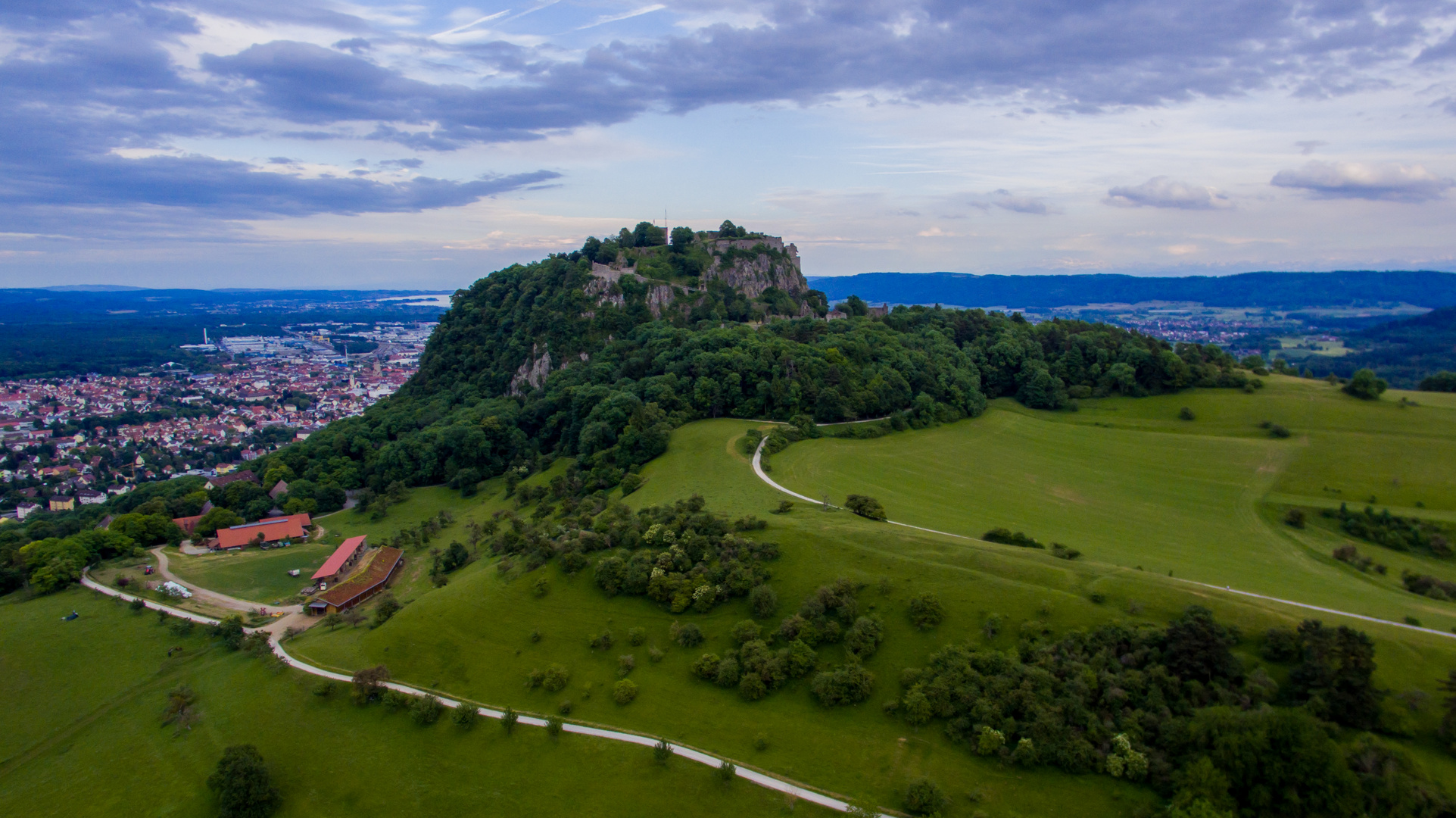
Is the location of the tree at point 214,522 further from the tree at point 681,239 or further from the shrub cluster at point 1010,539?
the tree at point 681,239

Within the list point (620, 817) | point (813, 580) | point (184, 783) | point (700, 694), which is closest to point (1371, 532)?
point (813, 580)

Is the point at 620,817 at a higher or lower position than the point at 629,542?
lower

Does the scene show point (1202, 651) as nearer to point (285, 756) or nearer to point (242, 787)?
point (242, 787)

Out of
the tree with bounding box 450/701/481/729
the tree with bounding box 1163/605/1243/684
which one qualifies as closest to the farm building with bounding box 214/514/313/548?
the tree with bounding box 450/701/481/729

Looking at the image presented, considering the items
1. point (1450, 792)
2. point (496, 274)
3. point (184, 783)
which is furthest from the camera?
point (496, 274)

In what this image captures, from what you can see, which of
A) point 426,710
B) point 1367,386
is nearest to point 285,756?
point 426,710

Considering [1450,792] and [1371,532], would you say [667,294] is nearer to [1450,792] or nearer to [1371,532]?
[1371,532]

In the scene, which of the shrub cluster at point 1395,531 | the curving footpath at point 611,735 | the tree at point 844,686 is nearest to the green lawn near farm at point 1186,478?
the shrub cluster at point 1395,531

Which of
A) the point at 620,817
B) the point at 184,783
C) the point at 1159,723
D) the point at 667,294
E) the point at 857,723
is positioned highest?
the point at 667,294
